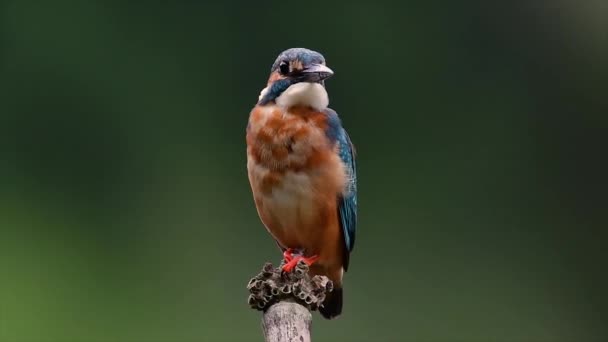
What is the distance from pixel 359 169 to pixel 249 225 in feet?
1.68

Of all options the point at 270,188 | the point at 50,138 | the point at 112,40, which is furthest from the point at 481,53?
the point at 270,188

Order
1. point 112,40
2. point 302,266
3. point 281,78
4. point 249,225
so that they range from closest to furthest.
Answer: point 302,266
point 281,78
point 249,225
point 112,40

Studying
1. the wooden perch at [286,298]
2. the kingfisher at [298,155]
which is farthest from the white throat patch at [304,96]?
the wooden perch at [286,298]

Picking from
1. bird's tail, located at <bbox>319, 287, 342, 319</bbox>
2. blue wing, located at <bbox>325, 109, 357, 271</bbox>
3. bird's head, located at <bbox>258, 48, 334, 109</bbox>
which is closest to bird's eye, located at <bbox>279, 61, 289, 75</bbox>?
bird's head, located at <bbox>258, 48, 334, 109</bbox>

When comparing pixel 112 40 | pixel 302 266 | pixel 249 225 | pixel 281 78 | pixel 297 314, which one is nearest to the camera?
pixel 297 314

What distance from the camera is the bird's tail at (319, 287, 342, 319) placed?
2865 mm

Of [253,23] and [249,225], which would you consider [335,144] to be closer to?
[249,225]

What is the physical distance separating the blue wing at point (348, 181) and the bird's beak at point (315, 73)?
16 centimetres

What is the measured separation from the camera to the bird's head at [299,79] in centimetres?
243

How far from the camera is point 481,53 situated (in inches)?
172

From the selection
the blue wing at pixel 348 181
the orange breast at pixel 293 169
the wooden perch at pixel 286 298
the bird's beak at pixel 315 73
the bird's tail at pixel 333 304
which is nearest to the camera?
the wooden perch at pixel 286 298

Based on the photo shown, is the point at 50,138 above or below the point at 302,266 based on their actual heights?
above

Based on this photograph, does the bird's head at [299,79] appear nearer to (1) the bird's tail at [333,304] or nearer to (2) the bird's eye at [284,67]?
(2) the bird's eye at [284,67]

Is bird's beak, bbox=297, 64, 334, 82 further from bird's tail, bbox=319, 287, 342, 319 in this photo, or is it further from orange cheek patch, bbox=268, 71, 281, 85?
bird's tail, bbox=319, 287, 342, 319
